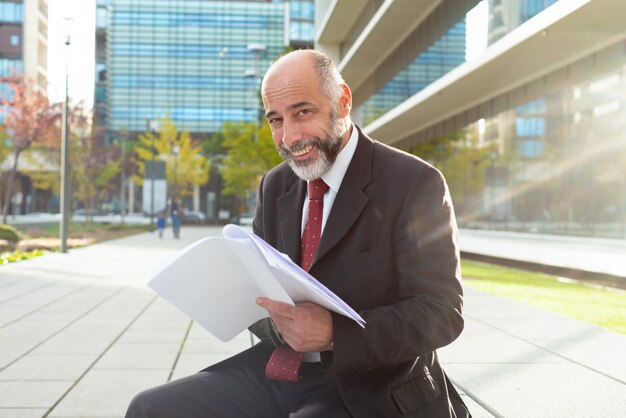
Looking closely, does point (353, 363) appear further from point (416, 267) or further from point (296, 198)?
point (296, 198)

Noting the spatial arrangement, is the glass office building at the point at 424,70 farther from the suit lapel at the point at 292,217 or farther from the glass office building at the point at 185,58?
the glass office building at the point at 185,58

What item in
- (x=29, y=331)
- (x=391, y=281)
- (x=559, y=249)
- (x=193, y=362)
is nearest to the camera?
(x=391, y=281)

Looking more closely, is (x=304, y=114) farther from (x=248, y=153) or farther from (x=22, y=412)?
(x=248, y=153)

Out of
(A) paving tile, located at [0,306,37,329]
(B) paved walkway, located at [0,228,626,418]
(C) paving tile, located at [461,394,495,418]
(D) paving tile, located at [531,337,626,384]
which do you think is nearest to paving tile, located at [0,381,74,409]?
(B) paved walkway, located at [0,228,626,418]

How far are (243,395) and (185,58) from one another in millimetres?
86440

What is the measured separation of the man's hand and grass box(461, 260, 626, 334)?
644 cm

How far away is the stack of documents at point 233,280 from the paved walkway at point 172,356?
393mm

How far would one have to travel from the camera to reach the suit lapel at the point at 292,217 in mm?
2674

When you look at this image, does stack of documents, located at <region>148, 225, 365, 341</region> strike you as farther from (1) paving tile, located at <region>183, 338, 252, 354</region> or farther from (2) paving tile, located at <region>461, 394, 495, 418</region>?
(1) paving tile, located at <region>183, 338, 252, 354</region>

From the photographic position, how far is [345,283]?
2.46m

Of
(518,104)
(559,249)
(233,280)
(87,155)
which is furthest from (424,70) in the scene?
(87,155)

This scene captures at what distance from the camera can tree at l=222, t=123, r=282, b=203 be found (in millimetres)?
42500

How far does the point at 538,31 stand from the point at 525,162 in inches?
216

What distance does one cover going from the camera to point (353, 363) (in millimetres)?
2227
